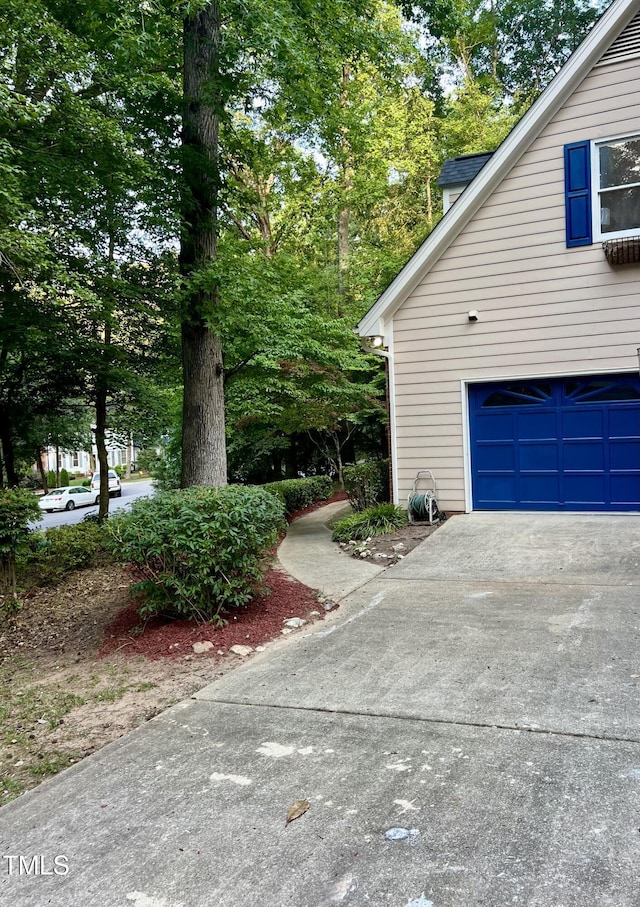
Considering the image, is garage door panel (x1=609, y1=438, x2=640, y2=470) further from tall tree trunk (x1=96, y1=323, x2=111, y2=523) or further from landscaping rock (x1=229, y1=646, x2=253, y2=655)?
tall tree trunk (x1=96, y1=323, x2=111, y2=523)

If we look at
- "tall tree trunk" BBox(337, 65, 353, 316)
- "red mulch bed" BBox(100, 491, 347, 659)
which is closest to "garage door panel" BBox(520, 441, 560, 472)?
"red mulch bed" BBox(100, 491, 347, 659)

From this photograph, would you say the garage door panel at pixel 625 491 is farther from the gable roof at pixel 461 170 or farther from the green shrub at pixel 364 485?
the gable roof at pixel 461 170

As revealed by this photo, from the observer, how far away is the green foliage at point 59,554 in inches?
309

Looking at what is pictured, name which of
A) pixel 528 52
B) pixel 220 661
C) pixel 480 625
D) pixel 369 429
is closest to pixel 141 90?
pixel 220 661

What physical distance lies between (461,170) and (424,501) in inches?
248

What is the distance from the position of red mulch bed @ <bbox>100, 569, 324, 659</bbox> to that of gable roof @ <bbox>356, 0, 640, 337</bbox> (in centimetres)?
529

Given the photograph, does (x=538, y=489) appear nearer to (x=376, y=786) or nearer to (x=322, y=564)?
(x=322, y=564)

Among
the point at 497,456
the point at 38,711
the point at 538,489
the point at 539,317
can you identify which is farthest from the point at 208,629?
the point at 539,317

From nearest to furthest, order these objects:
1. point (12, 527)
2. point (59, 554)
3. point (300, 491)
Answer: point (12, 527)
point (59, 554)
point (300, 491)

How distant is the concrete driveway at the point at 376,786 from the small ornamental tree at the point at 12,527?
151 inches

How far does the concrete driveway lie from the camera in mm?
2100

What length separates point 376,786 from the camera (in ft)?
8.73

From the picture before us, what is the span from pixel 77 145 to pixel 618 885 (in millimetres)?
7452

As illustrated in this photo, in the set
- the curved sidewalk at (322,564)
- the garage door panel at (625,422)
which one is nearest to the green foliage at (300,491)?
the curved sidewalk at (322,564)
